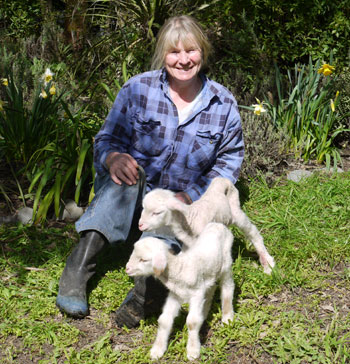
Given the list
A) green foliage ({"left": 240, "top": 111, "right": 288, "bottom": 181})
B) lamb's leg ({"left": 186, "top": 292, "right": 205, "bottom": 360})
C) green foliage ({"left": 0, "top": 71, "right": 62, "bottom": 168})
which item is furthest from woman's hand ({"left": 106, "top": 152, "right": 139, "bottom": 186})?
green foliage ({"left": 240, "top": 111, "right": 288, "bottom": 181})

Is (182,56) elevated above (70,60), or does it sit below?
above

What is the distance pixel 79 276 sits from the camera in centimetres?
293

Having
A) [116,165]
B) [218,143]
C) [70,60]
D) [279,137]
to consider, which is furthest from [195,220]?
[70,60]

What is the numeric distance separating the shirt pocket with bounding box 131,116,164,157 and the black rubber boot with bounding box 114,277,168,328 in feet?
3.08

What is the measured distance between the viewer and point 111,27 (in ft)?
23.5

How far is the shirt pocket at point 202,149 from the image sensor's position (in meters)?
3.26

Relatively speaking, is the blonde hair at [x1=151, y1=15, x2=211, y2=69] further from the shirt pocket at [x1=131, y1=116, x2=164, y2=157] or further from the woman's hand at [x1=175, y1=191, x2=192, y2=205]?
the woman's hand at [x1=175, y1=191, x2=192, y2=205]

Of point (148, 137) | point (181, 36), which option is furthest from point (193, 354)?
point (181, 36)

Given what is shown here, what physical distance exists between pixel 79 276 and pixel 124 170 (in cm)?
72

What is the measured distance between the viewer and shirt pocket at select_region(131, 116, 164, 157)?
10.7 ft

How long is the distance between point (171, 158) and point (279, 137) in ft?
6.00

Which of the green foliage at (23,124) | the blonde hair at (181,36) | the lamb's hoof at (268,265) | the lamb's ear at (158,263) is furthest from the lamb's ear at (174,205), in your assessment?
the green foliage at (23,124)

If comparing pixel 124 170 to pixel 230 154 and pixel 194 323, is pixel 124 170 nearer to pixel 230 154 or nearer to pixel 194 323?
pixel 230 154

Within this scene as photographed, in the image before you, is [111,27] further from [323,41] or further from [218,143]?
[218,143]
